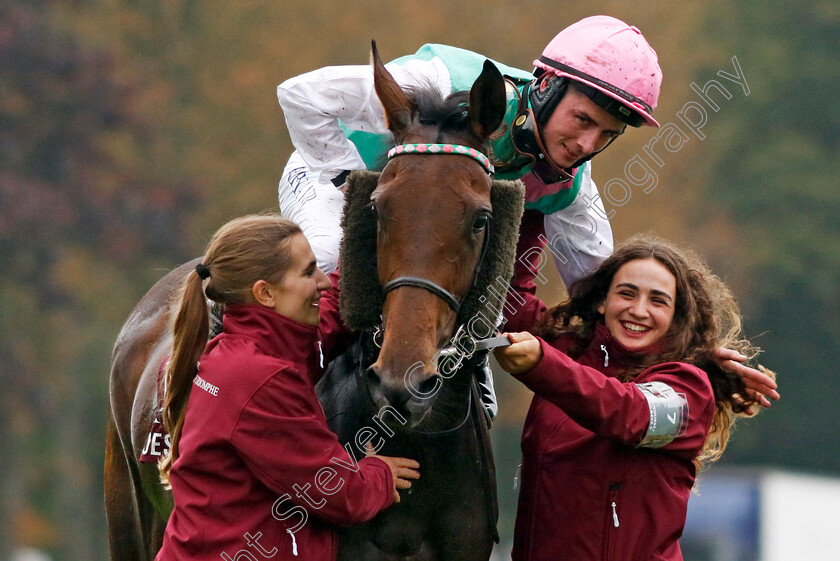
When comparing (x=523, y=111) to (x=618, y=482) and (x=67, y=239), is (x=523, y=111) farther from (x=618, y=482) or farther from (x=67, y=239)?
(x=67, y=239)

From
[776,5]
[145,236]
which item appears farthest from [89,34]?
[776,5]

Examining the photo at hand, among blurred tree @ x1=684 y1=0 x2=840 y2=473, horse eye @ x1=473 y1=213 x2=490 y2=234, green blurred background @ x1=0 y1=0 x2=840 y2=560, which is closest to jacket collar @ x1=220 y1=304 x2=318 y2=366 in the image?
horse eye @ x1=473 y1=213 x2=490 y2=234

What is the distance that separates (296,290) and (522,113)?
3.52 ft

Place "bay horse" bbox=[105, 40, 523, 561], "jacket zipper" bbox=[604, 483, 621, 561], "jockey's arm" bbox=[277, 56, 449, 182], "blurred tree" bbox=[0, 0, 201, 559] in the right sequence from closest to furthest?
"bay horse" bbox=[105, 40, 523, 561], "jacket zipper" bbox=[604, 483, 621, 561], "jockey's arm" bbox=[277, 56, 449, 182], "blurred tree" bbox=[0, 0, 201, 559]

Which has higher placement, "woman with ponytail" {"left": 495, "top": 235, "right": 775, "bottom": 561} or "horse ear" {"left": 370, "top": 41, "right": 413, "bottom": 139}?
"horse ear" {"left": 370, "top": 41, "right": 413, "bottom": 139}

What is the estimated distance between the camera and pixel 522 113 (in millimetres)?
4305

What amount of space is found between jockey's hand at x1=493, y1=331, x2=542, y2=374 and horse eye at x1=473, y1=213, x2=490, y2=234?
12.7 inches

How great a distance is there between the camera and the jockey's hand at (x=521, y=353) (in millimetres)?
3664

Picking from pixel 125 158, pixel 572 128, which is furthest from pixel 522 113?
pixel 125 158

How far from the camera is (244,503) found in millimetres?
3646

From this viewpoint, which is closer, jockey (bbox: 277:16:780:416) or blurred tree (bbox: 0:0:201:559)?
jockey (bbox: 277:16:780:416)

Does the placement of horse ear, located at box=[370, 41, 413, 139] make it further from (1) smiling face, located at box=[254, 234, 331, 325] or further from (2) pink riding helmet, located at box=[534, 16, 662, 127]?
(2) pink riding helmet, located at box=[534, 16, 662, 127]

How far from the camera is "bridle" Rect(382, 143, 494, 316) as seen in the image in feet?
11.7

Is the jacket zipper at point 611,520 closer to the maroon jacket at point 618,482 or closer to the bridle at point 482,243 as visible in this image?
the maroon jacket at point 618,482
